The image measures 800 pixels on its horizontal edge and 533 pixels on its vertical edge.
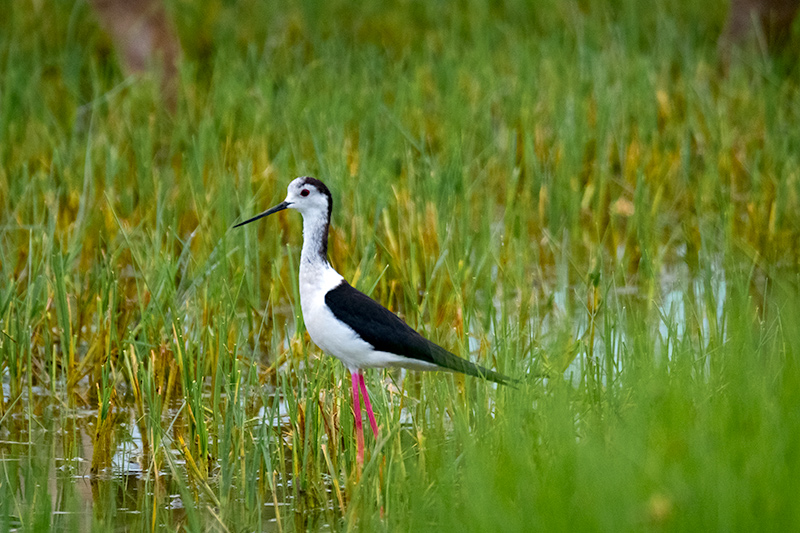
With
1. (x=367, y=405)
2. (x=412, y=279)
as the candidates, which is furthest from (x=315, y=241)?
(x=412, y=279)

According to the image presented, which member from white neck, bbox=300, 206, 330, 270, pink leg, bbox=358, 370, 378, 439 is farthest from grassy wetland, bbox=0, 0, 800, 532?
white neck, bbox=300, 206, 330, 270

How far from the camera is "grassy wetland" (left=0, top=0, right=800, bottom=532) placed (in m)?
2.72

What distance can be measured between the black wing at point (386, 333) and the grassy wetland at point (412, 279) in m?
0.11

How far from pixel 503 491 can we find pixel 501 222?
3.81 metres

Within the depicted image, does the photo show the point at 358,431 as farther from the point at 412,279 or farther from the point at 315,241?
the point at 412,279

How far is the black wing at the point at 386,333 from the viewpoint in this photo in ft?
10.7

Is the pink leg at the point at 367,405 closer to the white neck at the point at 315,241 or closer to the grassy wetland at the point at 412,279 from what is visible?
the grassy wetland at the point at 412,279

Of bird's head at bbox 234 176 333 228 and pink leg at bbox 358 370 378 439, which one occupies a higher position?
bird's head at bbox 234 176 333 228

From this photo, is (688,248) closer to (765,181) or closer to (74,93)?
(765,181)

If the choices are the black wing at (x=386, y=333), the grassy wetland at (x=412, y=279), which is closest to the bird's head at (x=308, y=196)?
the black wing at (x=386, y=333)

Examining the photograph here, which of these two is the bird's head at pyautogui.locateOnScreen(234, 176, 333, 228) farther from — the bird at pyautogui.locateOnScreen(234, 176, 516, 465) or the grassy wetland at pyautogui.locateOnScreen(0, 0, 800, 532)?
the grassy wetland at pyautogui.locateOnScreen(0, 0, 800, 532)

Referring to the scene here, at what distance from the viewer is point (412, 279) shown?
15.6 ft

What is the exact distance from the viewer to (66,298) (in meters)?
4.29

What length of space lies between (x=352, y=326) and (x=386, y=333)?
10cm
